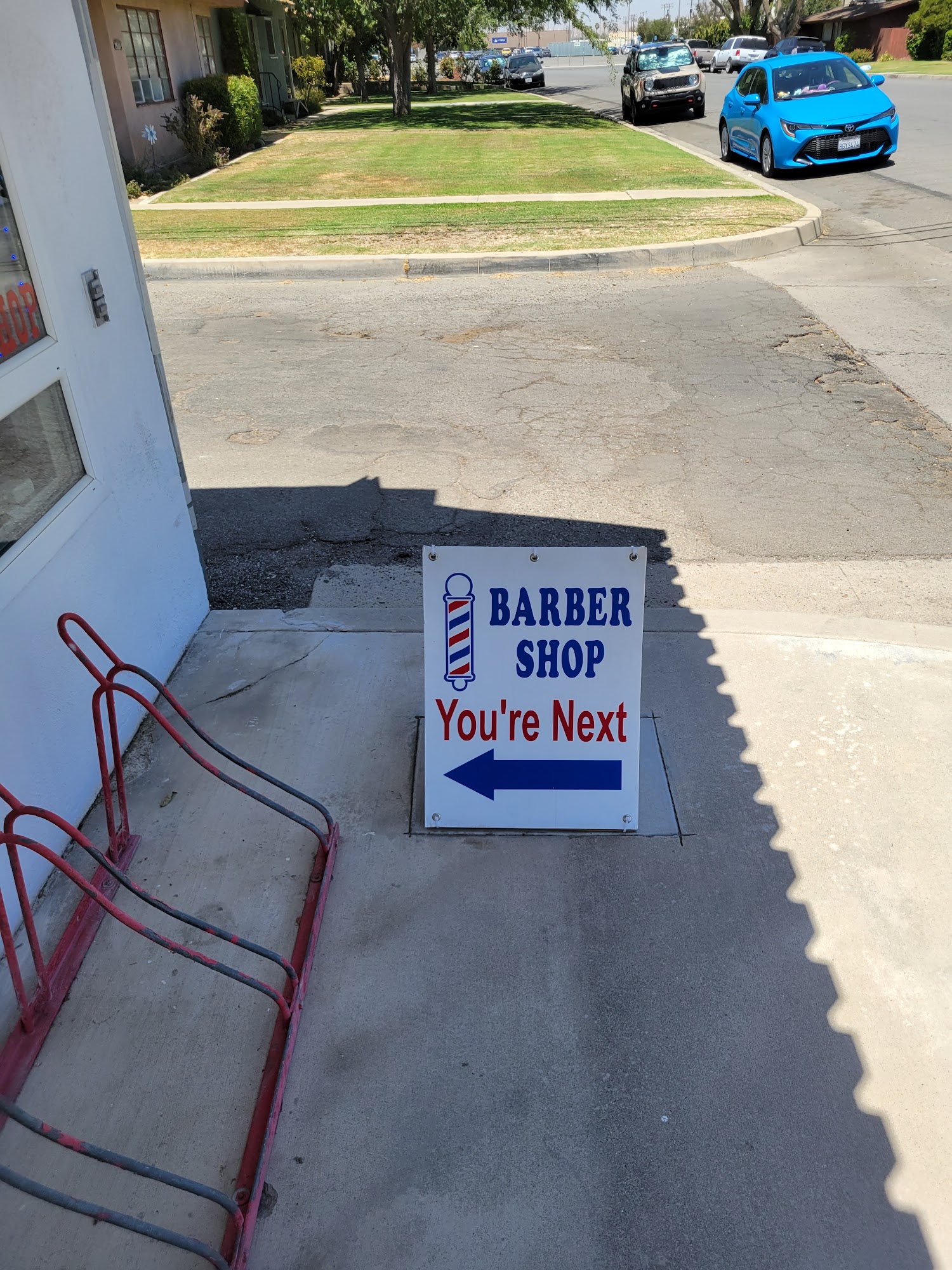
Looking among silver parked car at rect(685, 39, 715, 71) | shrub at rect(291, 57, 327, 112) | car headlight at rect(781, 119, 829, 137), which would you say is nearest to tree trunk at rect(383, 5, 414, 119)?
shrub at rect(291, 57, 327, 112)

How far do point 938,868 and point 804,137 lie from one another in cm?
1618

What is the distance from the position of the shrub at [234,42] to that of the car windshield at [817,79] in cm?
1712

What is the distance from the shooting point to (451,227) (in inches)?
536

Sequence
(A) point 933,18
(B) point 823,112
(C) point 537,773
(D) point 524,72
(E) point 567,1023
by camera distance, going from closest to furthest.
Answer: (E) point 567,1023 → (C) point 537,773 → (B) point 823,112 → (D) point 524,72 → (A) point 933,18

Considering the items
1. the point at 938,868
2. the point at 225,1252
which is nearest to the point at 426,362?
the point at 938,868

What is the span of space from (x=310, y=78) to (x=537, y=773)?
38.0 meters

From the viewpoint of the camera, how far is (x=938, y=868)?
3500 mm

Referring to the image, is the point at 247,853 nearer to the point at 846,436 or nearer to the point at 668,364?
the point at 846,436

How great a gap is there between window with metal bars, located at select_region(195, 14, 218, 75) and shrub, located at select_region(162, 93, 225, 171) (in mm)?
3963

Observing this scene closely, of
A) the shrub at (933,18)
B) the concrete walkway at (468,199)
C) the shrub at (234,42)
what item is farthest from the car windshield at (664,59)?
the shrub at (933,18)

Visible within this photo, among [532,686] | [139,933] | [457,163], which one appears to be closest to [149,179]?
[457,163]

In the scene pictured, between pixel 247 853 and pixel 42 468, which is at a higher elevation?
pixel 42 468

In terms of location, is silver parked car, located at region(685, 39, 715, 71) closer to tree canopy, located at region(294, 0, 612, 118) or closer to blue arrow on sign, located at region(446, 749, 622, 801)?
tree canopy, located at region(294, 0, 612, 118)

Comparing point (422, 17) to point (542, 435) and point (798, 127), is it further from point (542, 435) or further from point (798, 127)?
point (542, 435)
